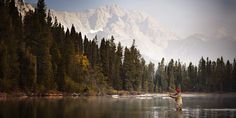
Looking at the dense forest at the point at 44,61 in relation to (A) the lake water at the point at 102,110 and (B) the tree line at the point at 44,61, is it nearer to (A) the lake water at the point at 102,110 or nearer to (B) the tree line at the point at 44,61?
(B) the tree line at the point at 44,61

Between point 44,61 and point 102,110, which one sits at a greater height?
point 44,61

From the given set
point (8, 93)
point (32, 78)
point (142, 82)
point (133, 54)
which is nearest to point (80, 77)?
point (32, 78)

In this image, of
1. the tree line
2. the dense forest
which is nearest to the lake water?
the dense forest

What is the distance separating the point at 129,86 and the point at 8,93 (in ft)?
267

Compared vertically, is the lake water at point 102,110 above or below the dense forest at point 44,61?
below

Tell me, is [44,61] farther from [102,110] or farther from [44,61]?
[102,110]

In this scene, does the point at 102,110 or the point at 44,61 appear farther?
the point at 44,61

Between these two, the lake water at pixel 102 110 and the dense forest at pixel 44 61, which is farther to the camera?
the dense forest at pixel 44 61

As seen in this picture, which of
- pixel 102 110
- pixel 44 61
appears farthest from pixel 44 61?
pixel 102 110

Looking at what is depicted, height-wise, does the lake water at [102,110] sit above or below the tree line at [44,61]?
below

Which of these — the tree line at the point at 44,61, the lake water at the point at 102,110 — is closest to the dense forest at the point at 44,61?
the tree line at the point at 44,61

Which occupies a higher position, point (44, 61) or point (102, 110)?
point (44, 61)

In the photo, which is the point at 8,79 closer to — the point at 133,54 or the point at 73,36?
the point at 73,36

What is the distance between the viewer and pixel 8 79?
9244 cm
